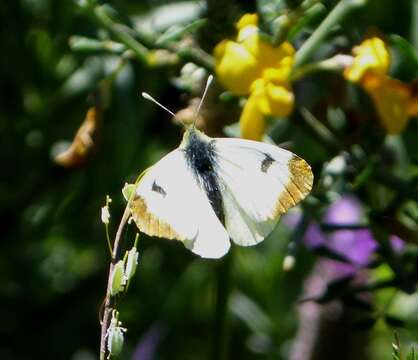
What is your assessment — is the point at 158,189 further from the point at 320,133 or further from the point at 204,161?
the point at 320,133

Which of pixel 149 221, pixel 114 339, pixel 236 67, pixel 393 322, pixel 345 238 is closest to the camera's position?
pixel 114 339

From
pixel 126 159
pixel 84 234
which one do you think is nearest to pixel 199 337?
pixel 84 234

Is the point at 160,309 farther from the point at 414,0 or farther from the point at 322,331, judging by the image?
the point at 414,0

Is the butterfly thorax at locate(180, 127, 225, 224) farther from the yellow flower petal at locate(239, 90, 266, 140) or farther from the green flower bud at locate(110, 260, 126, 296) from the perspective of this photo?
the green flower bud at locate(110, 260, 126, 296)

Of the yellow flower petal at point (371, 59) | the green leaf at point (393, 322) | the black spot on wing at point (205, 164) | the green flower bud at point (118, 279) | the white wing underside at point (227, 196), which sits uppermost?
the yellow flower petal at point (371, 59)

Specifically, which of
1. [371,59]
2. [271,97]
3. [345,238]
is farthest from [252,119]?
[345,238]

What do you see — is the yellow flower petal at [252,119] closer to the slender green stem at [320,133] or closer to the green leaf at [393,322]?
the slender green stem at [320,133]

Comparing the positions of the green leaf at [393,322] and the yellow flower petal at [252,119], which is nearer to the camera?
the yellow flower petal at [252,119]

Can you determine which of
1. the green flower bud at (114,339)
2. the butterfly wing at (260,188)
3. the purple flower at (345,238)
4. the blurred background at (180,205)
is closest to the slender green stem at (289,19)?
the blurred background at (180,205)
